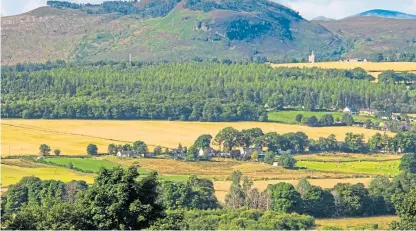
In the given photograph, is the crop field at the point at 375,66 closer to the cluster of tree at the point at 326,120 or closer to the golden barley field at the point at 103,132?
the cluster of tree at the point at 326,120

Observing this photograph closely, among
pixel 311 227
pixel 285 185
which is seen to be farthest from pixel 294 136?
pixel 311 227

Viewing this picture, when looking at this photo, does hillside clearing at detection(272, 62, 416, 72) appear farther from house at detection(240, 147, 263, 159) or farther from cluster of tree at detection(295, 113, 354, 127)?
house at detection(240, 147, 263, 159)

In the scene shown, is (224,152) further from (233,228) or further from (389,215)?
(233,228)

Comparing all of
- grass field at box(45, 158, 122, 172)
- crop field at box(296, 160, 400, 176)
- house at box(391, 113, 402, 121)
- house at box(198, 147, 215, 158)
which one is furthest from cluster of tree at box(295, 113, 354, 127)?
grass field at box(45, 158, 122, 172)

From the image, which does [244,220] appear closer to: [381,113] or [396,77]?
[381,113]

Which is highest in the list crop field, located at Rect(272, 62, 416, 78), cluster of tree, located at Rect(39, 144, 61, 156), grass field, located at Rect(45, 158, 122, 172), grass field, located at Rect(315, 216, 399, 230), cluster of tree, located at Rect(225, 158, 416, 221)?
crop field, located at Rect(272, 62, 416, 78)

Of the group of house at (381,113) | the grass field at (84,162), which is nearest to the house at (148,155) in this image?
the grass field at (84,162)
